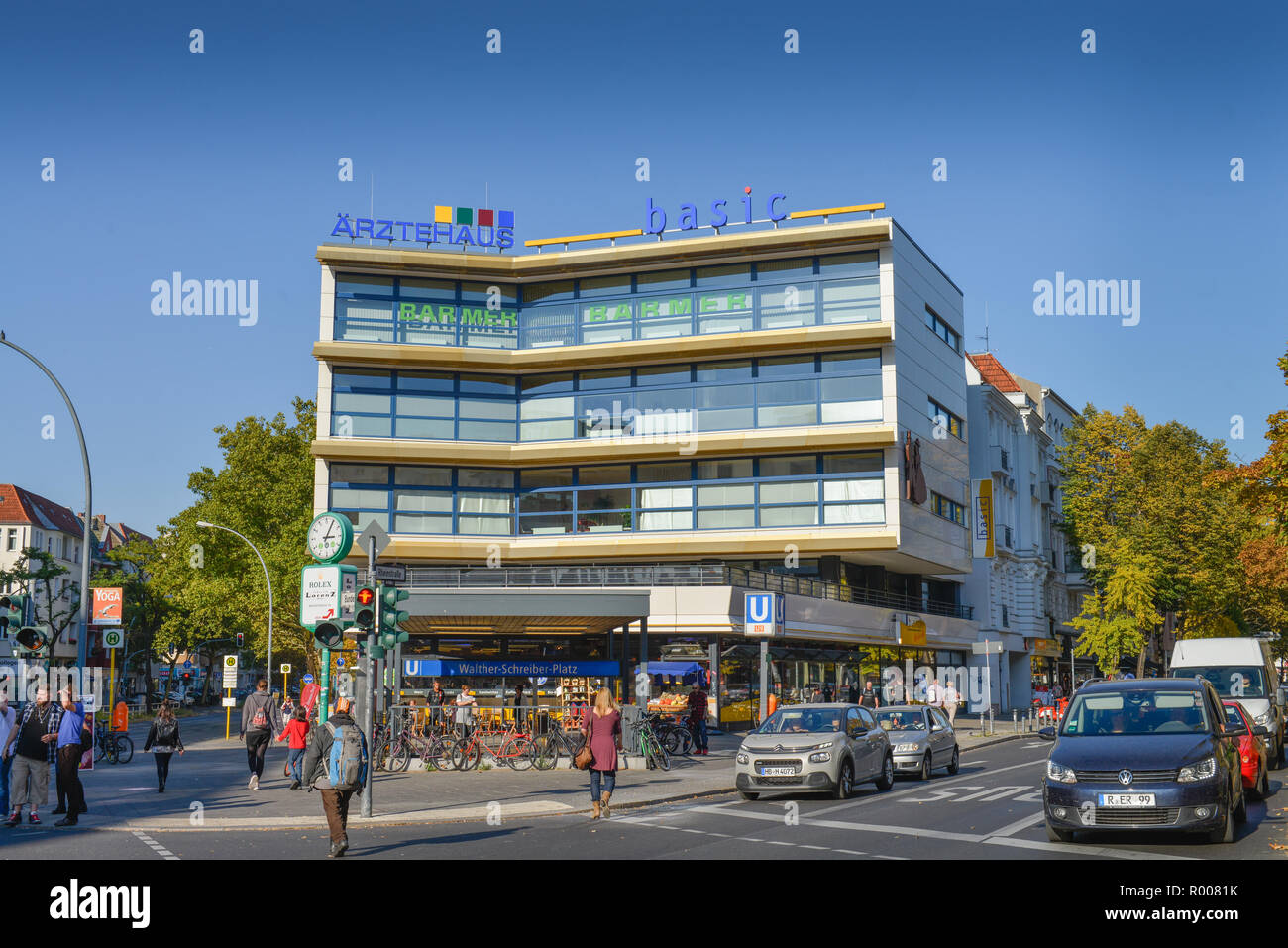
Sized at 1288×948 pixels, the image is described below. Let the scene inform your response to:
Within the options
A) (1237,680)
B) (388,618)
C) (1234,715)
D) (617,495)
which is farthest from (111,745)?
(1237,680)

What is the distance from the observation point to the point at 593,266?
49.3 meters

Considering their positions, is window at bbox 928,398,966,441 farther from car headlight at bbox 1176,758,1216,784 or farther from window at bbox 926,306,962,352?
car headlight at bbox 1176,758,1216,784

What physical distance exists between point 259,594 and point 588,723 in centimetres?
4543

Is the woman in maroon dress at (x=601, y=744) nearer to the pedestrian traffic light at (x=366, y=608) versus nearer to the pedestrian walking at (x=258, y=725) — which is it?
the pedestrian traffic light at (x=366, y=608)

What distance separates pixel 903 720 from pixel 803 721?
4680mm

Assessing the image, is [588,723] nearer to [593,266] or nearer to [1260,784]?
[1260,784]

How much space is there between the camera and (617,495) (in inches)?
1940

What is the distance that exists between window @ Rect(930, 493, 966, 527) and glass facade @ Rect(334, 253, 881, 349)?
9.30 meters

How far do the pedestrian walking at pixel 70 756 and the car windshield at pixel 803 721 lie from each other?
1011 cm

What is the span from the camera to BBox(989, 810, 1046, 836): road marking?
46.6ft

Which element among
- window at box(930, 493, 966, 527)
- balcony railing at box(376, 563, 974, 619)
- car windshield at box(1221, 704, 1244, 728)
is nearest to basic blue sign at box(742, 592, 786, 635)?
car windshield at box(1221, 704, 1244, 728)

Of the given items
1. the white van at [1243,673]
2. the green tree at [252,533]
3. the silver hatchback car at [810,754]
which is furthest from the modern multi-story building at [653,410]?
the silver hatchback car at [810,754]

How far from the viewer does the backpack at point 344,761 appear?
13.4 meters
